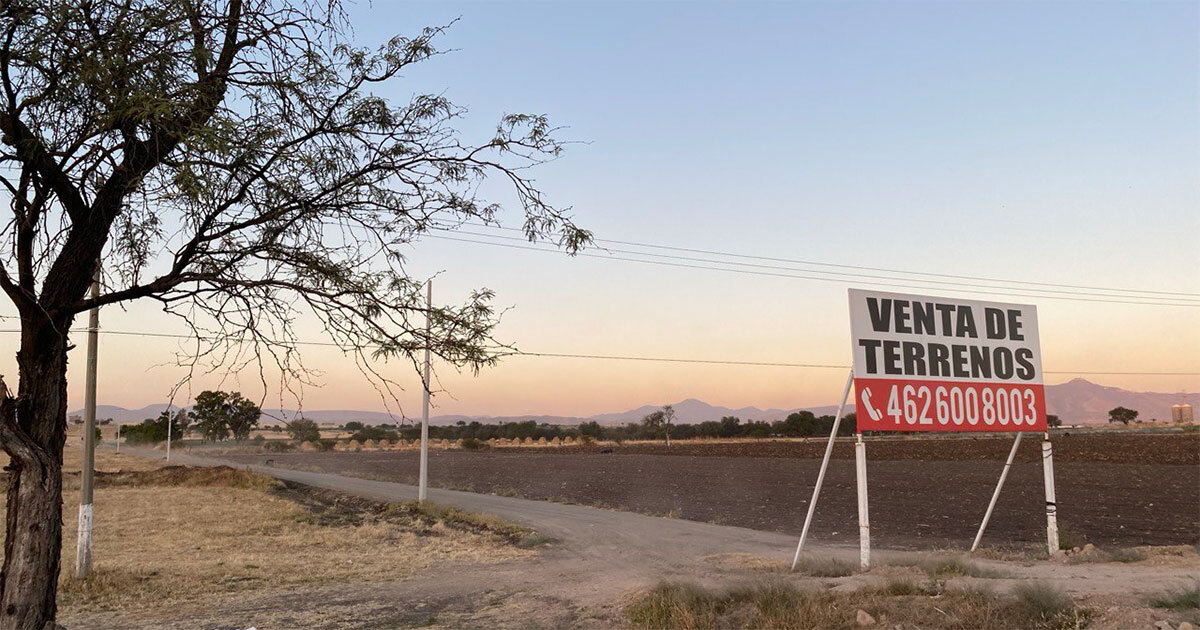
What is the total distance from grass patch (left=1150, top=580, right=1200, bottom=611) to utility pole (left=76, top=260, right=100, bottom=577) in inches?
572

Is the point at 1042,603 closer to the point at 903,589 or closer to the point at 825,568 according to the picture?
the point at 903,589

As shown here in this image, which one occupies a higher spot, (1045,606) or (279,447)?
(1045,606)

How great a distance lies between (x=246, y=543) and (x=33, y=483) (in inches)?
445

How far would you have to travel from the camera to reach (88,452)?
45.0 feet

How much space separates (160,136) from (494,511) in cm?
1933

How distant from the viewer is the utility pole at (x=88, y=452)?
44.3 ft

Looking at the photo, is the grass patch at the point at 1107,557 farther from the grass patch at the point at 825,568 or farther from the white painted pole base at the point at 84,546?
the white painted pole base at the point at 84,546

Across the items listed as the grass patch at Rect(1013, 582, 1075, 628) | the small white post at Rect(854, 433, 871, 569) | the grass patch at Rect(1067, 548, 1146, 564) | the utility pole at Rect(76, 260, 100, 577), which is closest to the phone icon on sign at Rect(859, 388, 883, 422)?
the small white post at Rect(854, 433, 871, 569)

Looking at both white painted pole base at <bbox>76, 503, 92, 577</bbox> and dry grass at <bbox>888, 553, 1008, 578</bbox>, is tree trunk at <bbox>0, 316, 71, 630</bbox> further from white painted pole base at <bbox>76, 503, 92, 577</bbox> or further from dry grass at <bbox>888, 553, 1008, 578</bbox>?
dry grass at <bbox>888, 553, 1008, 578</bbox>

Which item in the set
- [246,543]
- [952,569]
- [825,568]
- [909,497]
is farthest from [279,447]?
[952,569]

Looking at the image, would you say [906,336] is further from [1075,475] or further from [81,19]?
[1075,475]

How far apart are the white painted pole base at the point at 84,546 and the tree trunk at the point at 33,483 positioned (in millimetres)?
5967

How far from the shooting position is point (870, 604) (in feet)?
29.0

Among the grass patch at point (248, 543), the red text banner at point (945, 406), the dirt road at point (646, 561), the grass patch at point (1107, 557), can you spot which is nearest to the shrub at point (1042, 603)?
the dirt road at point (646, 561)
